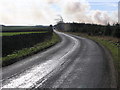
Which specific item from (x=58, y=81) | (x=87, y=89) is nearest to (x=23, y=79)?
(x=58, y=81)

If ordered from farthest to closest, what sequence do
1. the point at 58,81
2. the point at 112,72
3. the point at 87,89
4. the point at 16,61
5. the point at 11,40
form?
the point at 11,40 < the point at 16,61 < the point at 112,72 < the point at 58,81 < the point at 87,89

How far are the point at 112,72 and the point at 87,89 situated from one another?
325 centimetres

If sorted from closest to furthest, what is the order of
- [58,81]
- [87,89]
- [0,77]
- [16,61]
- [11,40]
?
[87,89], [58,81], [0,77], [16,61], [11,40]

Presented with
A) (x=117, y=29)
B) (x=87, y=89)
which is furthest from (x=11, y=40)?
(x=117, y=29)

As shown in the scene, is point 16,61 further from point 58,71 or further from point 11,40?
point 11,40

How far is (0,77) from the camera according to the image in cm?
870

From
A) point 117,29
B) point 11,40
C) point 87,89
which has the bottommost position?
point 87,89

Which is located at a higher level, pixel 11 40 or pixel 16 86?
pixel 11 40

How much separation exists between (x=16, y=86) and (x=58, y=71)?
122 inches

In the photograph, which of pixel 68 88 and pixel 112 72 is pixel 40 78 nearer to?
pixel 68 88

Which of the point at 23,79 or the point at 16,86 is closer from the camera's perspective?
the point at 16,86

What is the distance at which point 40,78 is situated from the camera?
846cm

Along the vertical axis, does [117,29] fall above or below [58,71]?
above

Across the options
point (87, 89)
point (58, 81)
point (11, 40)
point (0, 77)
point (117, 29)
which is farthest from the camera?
point (117, 29)
